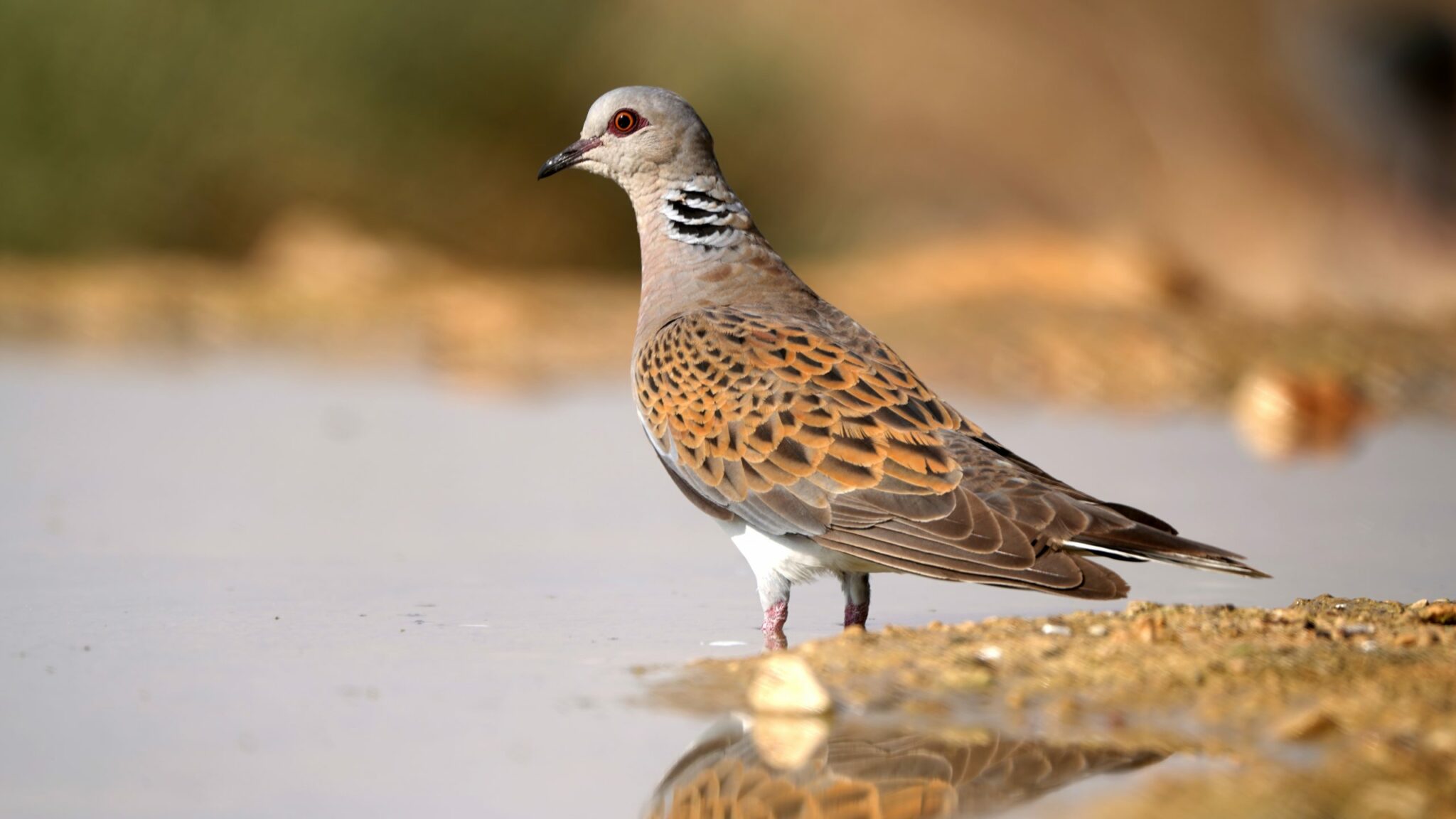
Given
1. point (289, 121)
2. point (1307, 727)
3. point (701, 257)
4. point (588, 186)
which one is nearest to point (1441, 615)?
point (1307, 727)

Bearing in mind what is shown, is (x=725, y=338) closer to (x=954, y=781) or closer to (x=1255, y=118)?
(x=954, y=781)

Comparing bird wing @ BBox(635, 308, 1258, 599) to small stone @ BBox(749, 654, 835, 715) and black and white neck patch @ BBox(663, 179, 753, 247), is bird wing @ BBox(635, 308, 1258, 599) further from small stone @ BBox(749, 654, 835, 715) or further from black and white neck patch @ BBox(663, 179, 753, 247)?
small stone @ BBox(749, 654, 835, 715)

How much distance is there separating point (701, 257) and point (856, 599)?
1.22 m

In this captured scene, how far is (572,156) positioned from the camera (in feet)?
19.8

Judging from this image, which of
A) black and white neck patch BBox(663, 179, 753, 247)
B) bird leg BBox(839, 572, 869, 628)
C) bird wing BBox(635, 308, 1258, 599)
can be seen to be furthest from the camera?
black and white neck patch BBox(663, 179, 753, 247)

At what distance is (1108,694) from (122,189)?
1381cm

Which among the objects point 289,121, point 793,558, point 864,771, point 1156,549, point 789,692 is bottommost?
point 864,771

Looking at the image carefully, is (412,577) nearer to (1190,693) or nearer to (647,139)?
(647,139)

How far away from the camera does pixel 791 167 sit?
57.7 ft

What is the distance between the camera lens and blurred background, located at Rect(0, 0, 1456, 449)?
12234 mm

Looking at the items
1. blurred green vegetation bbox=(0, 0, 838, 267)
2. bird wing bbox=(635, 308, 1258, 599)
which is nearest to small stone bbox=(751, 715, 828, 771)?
bird wing bbox=(635, 308, 1258, 599)

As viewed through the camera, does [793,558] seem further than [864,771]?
Yes

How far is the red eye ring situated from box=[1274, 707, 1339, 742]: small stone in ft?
9.97

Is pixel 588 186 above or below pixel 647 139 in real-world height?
above
